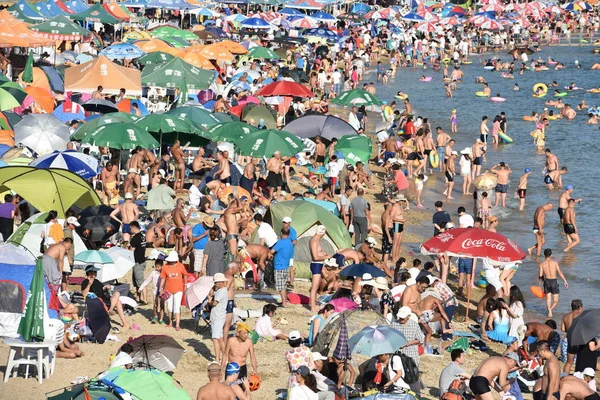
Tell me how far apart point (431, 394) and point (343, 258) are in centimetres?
421

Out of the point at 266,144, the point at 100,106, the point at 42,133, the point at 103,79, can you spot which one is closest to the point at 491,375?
the point at 266,144

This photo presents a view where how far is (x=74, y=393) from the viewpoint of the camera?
9320mm

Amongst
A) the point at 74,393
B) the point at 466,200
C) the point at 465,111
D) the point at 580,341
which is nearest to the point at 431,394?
the point at 580,341

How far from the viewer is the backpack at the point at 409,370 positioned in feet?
37.6

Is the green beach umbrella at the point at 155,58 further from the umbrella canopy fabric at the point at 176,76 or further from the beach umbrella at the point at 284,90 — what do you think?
the umbrella canopy fabric at the point at 176,76

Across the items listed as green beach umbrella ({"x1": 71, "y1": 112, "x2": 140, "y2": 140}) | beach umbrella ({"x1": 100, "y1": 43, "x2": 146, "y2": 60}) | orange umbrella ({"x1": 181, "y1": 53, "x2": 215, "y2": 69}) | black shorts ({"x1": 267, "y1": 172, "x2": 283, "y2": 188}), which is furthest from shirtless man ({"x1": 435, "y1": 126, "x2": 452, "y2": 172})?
green beach umbrella ({"x1": 71, "y1": 112, "x2": 140, "y2": 140})

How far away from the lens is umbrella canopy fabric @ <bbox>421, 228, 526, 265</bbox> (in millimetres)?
15125

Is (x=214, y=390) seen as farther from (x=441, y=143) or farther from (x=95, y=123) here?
(x=441, y=143)

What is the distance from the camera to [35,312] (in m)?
11.2

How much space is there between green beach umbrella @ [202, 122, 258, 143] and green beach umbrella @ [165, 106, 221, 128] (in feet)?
1.38

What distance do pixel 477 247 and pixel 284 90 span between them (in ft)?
41.6

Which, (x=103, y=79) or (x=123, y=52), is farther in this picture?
(x=123, y=52)

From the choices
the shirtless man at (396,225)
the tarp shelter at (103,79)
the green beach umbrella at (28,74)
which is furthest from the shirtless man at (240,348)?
the green beach umbrella at (28,74)

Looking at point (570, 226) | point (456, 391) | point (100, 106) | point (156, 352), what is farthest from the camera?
point (100, 106)
